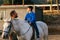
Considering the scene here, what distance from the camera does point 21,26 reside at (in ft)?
26.5

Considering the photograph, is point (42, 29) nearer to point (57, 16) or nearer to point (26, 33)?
point (26, 33)

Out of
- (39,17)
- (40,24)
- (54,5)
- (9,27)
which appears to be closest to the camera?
(9,27)

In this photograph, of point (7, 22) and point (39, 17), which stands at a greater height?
point (7, 22)

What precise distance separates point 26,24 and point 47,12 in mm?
13407

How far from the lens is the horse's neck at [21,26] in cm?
779

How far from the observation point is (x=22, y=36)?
316 inches

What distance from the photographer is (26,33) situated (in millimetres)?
8188

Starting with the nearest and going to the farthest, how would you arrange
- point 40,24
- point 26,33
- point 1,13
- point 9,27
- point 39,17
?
point 9,27
point 26,33
point 40,24
point 1,13
point 39,17

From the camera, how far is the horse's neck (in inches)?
307

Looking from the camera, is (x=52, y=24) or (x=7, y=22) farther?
(x=52, y=24)

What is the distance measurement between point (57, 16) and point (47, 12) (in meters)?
1.11

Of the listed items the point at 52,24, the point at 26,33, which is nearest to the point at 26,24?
the point at 26,33

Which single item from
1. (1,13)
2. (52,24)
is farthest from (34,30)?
(52,24)

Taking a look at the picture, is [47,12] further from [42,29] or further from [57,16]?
[42,29]
